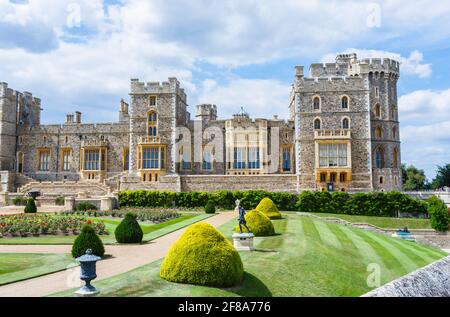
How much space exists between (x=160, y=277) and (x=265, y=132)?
3747 centimetres

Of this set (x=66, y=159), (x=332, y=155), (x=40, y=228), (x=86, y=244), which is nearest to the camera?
(x=86, y=244)

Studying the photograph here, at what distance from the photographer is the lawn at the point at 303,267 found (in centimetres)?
1229

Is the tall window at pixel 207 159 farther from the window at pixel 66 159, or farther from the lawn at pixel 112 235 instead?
the lawn at pixel 112 235

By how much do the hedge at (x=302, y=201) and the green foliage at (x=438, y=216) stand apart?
2518 mm

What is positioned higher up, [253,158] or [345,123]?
[345,123]

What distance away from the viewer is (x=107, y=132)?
53062 mm

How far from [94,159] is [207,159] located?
13859 mm

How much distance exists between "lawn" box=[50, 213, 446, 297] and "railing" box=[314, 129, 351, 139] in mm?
17421

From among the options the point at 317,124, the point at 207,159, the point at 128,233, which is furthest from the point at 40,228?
the point at 317,124

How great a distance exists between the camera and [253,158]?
49375 mm

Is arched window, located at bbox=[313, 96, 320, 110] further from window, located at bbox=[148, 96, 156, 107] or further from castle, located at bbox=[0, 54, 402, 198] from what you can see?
window, located at bbox=[148, 96, 156, 107]

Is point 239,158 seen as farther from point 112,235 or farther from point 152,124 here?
point 112,235
